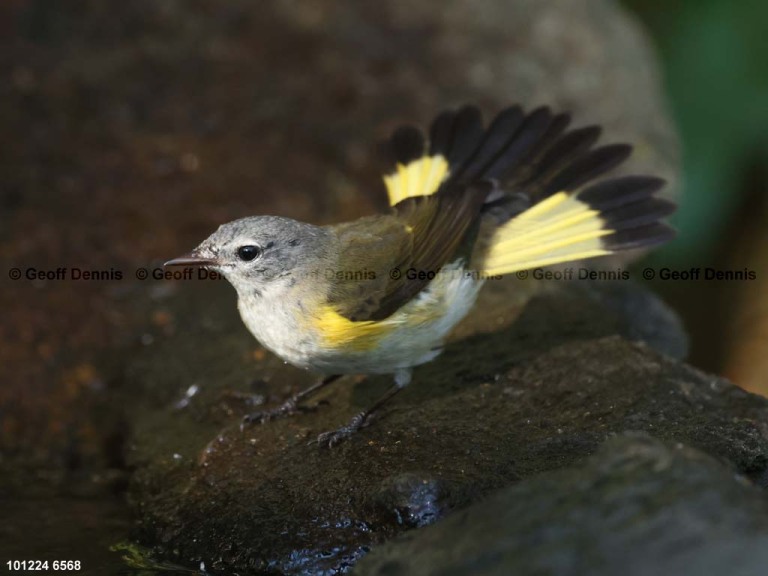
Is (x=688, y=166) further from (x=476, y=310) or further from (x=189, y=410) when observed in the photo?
(x=189, y=410)

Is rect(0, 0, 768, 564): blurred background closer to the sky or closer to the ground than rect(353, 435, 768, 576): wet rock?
closer to the sky

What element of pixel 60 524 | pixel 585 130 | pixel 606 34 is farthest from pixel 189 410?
pixel 606 34

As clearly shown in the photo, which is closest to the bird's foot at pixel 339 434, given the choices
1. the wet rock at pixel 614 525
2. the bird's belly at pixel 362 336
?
the bird's belly at pixel 362 336

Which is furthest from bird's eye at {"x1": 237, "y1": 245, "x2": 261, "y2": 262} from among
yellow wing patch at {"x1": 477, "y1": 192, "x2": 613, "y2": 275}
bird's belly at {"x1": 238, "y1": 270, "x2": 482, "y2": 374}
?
yellow wing patch at {"x1": 477, "y1": 192, "x2": 613, "y2": 275}

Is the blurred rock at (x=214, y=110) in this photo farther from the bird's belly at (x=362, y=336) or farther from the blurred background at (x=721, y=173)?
the bird's belly at (x=362, y=336)

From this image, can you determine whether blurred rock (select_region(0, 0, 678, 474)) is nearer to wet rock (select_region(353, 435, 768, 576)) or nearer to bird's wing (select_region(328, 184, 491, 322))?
bird's wing (select_region(328, 184, 491, 322))
